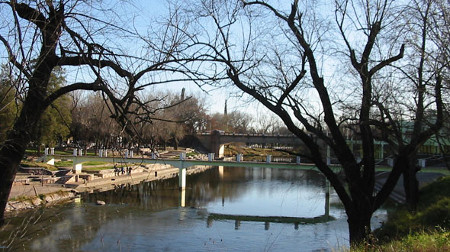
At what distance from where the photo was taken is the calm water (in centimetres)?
1656

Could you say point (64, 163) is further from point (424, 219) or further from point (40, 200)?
point (424, 219)

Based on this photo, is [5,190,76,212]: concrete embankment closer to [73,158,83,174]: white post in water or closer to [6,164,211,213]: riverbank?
[6,164,211,213]: riverbank

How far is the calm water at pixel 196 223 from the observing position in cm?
1656

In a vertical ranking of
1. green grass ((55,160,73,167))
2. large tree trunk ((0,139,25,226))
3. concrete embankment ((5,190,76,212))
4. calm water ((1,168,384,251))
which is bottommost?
calm water ((1,168,384,251))

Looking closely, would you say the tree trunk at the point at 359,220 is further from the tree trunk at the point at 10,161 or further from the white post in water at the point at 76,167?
the white post in water at the point at 76,167

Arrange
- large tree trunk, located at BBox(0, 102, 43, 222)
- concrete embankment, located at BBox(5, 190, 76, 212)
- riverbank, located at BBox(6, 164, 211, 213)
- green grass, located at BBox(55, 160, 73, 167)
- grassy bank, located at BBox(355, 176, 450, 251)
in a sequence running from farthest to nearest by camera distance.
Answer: green grass, located at BBox(55, 160, 73, 167) < riverbank, located at BBox(6, 164, 211, 213) < concrete embankment, located at BBox(5, 190, 76, 212) < grassy bank, located at BBox(355, 176, 450, 251) < large tree trunk, located at BBox(0, 102, 43, 222)

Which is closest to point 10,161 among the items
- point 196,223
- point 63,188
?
point 196,223

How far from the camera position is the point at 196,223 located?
2158 centimetres

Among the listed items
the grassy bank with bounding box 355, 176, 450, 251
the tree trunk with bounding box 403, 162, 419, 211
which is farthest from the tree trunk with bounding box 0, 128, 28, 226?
the tree trunk with bounding box 403, 162, 419, 211

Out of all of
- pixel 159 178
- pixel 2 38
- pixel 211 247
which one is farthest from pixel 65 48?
pixel 159 178

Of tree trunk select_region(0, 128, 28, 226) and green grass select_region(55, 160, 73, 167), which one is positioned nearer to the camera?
tree trunk select_region(0, 128, 28, 226)

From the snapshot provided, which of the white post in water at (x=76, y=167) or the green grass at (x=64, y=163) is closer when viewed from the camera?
the white post in water at (x=76, y=167)

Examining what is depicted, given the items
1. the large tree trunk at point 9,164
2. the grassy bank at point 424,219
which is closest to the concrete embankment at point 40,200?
the grassy bank at point 424,219

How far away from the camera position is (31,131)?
397 centimetres
